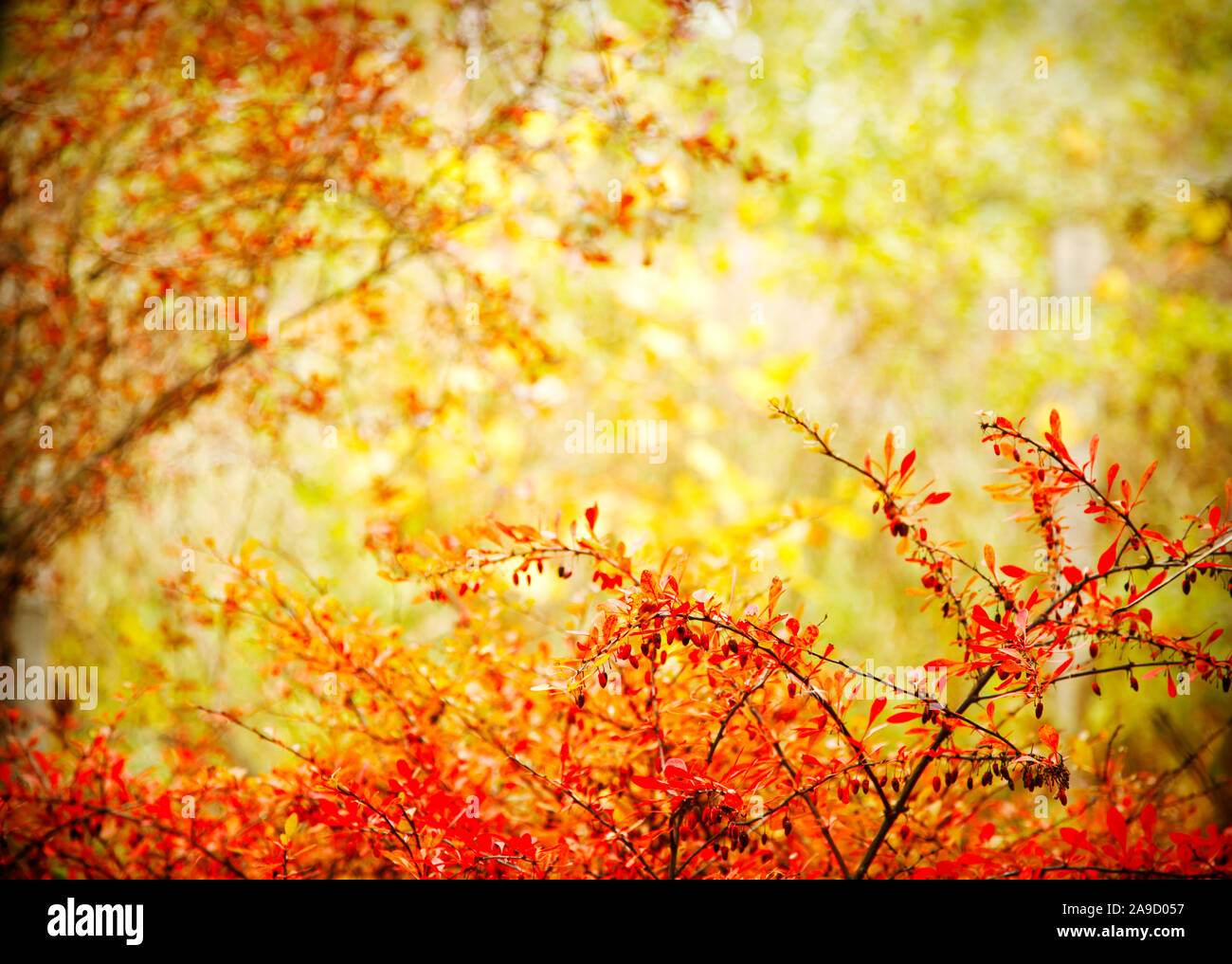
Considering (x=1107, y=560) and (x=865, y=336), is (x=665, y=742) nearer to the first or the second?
(x=1107, y=560)

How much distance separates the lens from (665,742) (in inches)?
48.2

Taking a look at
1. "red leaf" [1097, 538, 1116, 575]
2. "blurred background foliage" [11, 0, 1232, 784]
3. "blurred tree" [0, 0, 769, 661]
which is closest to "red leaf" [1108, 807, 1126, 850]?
"red leaf" [1097, 538, 1116, 575]

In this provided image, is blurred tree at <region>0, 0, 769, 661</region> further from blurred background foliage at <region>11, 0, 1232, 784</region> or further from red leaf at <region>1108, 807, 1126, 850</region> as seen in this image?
red leaf at <region>1108, 807, 1126, 850</region>

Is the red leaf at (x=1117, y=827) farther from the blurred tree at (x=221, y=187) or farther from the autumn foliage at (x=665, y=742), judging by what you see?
the blurred tree at (x=221, y=187)

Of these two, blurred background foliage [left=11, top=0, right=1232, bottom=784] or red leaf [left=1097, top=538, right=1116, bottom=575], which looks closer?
red leaf [left=1097, top=538, right=1116, bottom=575]

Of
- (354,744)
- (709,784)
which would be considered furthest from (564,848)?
A: (354,744)

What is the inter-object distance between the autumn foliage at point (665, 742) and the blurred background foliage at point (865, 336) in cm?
146

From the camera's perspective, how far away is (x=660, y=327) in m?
3.08

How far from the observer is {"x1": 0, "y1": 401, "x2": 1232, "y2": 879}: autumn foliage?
3.54 feet

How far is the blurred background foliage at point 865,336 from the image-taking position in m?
3.11

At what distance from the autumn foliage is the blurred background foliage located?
1.46 metres

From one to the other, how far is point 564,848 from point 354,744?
1.58ft

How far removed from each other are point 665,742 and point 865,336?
9.41ft

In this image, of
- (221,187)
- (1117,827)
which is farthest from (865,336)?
(1117,827)
